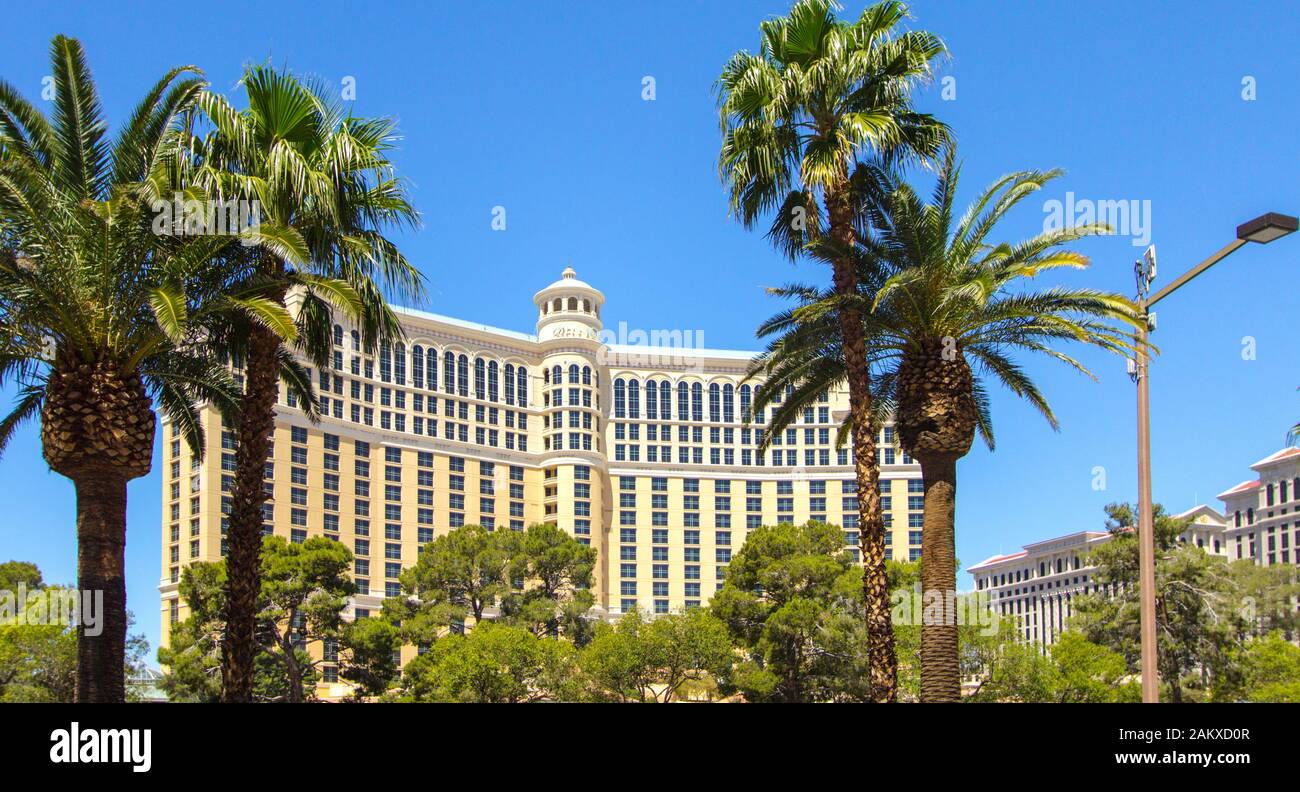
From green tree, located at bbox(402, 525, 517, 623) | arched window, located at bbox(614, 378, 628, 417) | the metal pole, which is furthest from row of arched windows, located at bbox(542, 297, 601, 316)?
the metal pole

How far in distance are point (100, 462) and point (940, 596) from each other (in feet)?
49.3

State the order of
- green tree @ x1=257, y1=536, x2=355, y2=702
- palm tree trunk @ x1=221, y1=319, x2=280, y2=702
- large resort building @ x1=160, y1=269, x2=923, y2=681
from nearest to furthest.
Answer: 1. palm tree trunk @ x1=221, y1=319, x2=280, y2=702
2. green tree @ x1=257, y1=536, x2=355, y2=702
3. large resort building @ x1=160, y1=269, x2=923, y2=681

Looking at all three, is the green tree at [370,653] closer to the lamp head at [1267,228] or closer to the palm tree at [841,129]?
the palm tree at [841,129]

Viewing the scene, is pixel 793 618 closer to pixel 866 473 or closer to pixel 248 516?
pixel 866 473

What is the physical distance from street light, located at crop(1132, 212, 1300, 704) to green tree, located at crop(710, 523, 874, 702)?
4752 cm

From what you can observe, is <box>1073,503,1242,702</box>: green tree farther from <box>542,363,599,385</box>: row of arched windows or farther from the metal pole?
<box>542,363,599,385</box>: row of arched windows

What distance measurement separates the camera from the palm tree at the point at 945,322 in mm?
22859

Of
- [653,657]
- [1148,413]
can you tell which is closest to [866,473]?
[1148,413]

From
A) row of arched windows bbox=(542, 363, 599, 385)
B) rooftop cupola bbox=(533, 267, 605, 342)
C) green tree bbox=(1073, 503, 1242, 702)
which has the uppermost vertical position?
rooftop cupola bbox=(533, 267, 605, 342)

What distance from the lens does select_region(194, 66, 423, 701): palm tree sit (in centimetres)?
2055

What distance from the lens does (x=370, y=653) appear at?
235ft

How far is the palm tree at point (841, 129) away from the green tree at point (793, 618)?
41.9 meters

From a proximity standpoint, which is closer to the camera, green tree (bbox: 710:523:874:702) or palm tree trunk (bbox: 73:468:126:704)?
palm tree trunk (bbox: 73:468:126:704)
